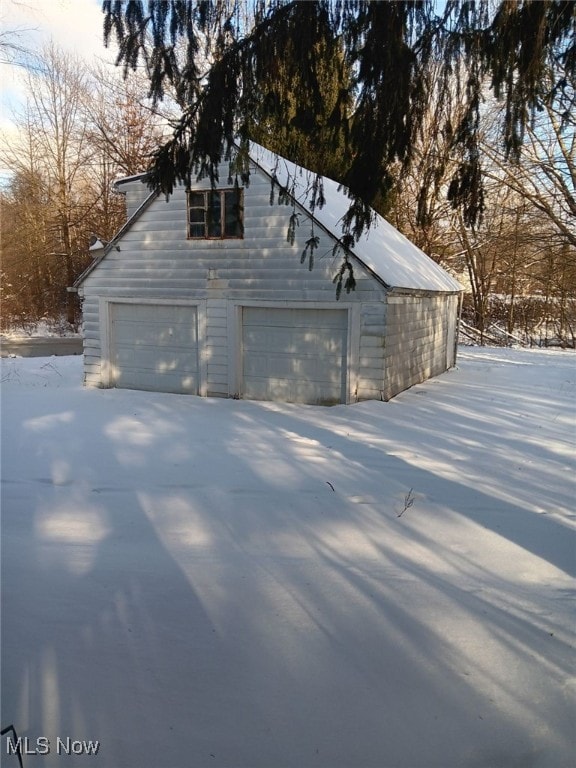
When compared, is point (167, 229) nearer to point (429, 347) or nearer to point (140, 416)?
→ point (140, 416)

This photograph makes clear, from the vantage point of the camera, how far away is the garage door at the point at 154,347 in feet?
35.8

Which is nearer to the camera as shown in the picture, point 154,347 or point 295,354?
point 295,354

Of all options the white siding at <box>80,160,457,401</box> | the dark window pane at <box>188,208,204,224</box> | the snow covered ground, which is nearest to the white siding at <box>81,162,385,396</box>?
the white siding at <box>80,160,457,401</box>

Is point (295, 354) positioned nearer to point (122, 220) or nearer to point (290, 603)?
point (290, 603)

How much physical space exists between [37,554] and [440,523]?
132 inches

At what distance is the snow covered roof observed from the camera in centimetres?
945

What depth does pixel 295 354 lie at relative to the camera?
10109 mm

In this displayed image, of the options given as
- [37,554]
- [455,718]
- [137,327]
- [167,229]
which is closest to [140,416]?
[137,327]

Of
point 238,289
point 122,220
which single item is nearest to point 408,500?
point 238,289

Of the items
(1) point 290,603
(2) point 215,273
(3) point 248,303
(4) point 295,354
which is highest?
(2) point 215,273

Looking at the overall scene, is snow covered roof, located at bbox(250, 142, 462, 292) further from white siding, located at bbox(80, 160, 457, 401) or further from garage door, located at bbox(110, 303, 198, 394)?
garage door, located at bbox(110, 303, 198, 394)

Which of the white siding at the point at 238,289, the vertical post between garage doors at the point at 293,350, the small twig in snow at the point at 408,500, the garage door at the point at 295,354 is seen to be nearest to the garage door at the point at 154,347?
the white siding at the point at 238,289

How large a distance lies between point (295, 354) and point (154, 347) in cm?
321

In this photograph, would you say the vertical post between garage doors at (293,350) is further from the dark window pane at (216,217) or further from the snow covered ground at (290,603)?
the snow covered ground at (290,603)
